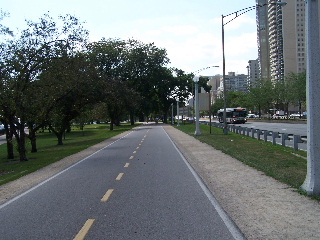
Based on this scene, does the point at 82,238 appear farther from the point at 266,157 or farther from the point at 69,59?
the point at 69,59

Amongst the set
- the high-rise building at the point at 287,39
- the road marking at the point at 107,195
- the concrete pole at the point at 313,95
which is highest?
the high-rise building at the point at 287,39

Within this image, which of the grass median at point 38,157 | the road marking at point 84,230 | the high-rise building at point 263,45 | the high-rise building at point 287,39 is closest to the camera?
the road marking at point 84,230

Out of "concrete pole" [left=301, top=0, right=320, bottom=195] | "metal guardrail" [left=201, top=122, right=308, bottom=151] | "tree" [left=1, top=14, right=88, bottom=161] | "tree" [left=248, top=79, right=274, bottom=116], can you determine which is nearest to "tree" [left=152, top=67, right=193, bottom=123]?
"tree" [left=248, top=79, right=274, bottom=116]

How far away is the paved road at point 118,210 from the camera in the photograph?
6652mm

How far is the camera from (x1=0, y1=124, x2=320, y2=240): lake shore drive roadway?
21.8 ft

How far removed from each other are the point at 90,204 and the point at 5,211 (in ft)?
6.01

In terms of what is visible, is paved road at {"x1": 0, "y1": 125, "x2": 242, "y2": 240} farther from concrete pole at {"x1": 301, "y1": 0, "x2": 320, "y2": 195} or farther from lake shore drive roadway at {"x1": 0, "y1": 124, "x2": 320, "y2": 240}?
concrete pole at {"x1": 301, "y1": 0, "x2": 320, "y2": 195}

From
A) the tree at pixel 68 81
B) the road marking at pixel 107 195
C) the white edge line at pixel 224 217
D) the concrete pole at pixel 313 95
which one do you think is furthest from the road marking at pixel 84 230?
the tree at pixel 68 81

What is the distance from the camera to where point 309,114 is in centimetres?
922

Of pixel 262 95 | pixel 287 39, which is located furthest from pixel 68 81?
pixel 287 39

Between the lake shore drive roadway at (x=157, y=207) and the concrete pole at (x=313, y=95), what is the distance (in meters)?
0.58

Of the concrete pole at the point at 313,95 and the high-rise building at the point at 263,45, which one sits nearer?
the concrete pole at the point at 313,95

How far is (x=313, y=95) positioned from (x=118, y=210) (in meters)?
5.04

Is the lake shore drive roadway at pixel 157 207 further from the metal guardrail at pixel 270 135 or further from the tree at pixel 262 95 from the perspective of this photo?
the tree at pixel 262 95
